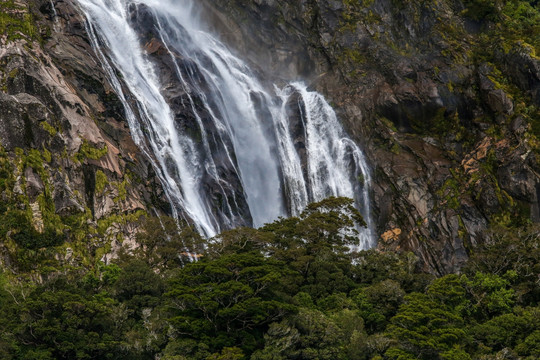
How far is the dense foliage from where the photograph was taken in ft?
111

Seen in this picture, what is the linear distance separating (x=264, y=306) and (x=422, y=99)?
122ft

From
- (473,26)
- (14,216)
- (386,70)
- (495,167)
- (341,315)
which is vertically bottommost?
(341,315)

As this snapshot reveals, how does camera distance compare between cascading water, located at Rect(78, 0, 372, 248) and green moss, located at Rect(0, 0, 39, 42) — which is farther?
cascading water, located at Rect(78, 0, 372, 248)

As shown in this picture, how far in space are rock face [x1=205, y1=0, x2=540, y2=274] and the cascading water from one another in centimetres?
305

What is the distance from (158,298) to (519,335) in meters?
21.3

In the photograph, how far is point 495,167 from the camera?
60.7 m

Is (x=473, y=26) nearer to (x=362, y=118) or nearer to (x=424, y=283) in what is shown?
(x=362, y=118)

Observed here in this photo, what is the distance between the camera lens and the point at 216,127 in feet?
191

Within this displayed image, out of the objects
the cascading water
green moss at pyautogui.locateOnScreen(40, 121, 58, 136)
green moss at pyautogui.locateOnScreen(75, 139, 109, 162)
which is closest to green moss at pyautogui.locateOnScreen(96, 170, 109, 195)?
green moss at pyautogui.locateOnScreen(75, 139, 109, 162)

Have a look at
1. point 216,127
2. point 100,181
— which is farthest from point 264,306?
point 216,127

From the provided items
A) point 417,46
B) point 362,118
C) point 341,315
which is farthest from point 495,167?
point 341,315

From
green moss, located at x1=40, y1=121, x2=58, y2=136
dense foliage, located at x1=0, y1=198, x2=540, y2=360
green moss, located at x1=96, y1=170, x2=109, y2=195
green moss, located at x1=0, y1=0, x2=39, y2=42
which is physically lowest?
dense foliage, located at x1=0, y1=198, x2=540, y2=360

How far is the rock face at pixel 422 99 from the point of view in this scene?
5844 cm

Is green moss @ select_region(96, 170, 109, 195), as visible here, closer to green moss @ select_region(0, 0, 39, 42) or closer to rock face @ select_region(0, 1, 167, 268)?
rock face @ select_region(0, 1, 167, 268)
